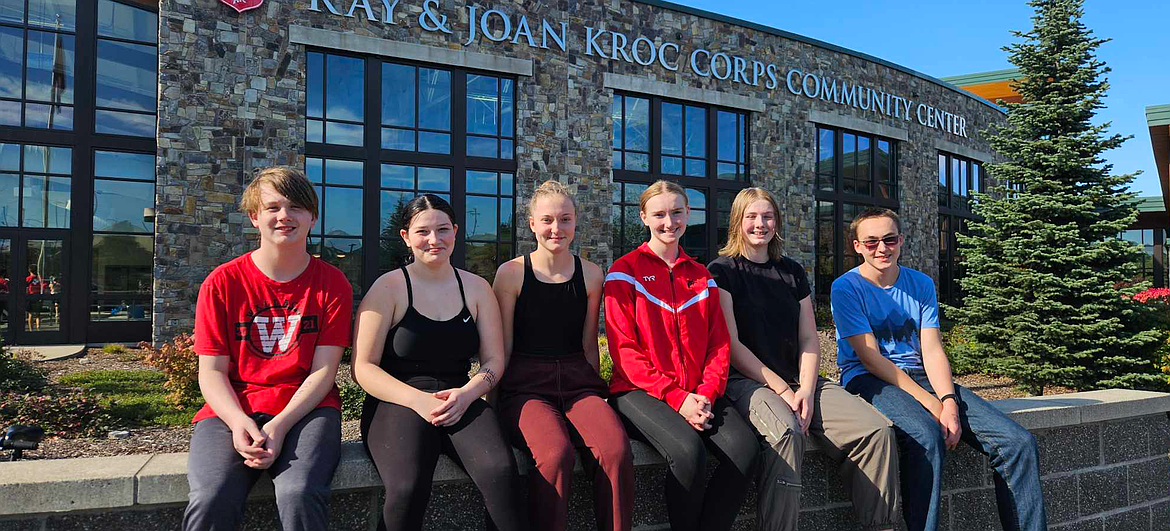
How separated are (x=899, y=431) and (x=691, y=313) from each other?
3.63ft

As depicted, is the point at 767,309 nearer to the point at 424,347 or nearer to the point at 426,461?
the point at 424,347

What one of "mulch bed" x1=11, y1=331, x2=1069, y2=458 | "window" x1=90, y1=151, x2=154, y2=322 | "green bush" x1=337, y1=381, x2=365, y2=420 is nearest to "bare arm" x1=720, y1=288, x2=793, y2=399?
"mulch bed" x1=11, y1=331, x2=1069, y2=458

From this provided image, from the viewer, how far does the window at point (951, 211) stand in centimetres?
2178

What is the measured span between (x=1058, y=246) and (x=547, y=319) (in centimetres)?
1071

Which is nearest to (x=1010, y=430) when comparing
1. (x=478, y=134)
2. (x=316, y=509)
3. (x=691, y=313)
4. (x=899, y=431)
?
(x=899, y=431)

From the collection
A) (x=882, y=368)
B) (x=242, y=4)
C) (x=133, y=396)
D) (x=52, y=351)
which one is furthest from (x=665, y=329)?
(x=52, y=351)

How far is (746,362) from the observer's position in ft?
11.1

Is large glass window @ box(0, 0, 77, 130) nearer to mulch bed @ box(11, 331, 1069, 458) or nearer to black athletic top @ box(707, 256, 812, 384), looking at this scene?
mulch bed @ box(11, 331, 1069, 458)

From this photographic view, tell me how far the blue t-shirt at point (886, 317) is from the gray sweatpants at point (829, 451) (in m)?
0.48

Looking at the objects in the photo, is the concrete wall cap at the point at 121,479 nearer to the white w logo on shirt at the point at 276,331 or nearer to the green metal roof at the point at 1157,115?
the white w logo on shirt at the point at 276,331

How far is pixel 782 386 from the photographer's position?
3291mm

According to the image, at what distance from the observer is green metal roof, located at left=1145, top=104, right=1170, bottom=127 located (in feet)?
58.7

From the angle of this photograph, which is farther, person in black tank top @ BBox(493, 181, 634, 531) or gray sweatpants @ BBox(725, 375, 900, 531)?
gray sweatpants @ BBox(725, 375, 900, 531)

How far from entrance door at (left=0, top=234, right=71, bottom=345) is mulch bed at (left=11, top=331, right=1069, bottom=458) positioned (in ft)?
4.17
